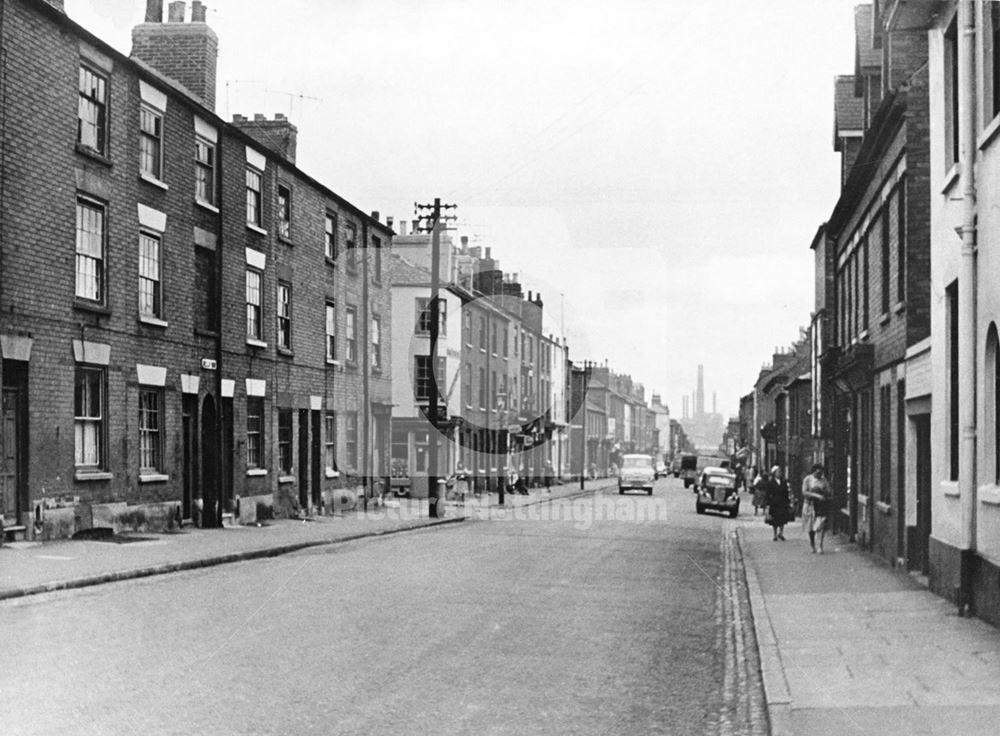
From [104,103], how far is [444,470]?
104 feet

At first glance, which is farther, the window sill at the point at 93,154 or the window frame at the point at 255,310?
the window frame at the point at 255,310

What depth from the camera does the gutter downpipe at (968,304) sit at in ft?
Answer: 42.4

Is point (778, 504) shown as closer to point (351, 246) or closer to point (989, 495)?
point (351, 246)

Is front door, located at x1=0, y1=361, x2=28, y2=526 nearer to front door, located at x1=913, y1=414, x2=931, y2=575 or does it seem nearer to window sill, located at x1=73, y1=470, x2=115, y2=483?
window sill, located at x1=73, y1=470, x2=115, y2=483

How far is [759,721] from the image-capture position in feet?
26.7

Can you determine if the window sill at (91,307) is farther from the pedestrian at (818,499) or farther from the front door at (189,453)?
the pedestrian at (818,499)

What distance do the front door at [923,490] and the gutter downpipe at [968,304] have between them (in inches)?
168

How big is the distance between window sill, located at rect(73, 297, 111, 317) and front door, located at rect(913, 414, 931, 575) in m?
13.5

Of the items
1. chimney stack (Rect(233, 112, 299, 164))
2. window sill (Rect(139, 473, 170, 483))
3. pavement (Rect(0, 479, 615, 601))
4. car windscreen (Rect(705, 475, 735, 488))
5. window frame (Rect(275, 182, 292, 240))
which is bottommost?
car windscreen (Rect(705, 475, 735, 488))

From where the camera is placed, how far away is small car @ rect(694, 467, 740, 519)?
43.2m

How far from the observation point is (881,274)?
21516mm

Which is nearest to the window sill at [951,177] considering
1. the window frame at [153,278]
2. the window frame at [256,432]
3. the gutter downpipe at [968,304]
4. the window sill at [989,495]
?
the gutter downpipe at [968,304]

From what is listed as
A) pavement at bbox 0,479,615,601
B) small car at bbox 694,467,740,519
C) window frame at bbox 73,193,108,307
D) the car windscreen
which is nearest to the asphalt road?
pavement at bbox 0,479,615,601

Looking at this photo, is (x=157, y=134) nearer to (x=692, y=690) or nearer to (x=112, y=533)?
(x=112, y=533)
